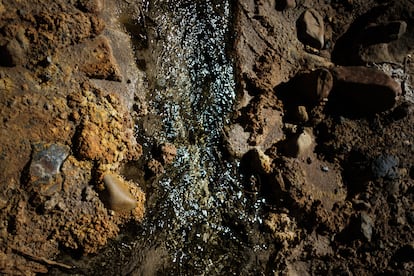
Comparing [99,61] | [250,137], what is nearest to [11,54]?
[99,61]

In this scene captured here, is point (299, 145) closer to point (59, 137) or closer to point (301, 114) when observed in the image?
point (301, 114)

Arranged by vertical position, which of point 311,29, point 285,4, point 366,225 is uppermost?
point 285,4

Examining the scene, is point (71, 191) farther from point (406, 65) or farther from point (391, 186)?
point (406, 65)

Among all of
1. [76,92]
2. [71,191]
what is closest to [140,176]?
[71,191]

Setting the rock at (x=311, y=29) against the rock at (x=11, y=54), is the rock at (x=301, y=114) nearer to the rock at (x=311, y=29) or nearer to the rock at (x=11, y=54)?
the rock at (x=311, y=29)

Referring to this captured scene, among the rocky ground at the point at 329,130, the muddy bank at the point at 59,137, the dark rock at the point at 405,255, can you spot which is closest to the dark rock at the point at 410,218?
the rocky ground at the point at 329,130

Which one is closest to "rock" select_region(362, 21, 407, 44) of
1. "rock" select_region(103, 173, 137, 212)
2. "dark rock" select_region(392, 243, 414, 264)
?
"dark rock" select_region(392, 243, 414, 264)

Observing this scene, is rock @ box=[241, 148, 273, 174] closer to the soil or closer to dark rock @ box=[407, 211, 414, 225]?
the soil
